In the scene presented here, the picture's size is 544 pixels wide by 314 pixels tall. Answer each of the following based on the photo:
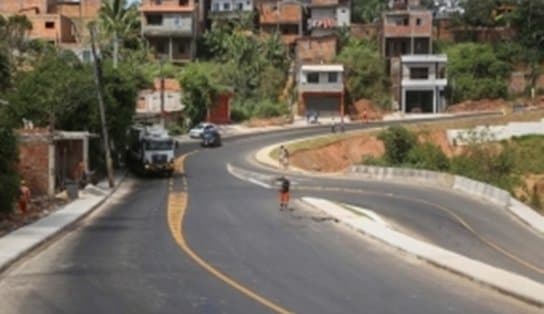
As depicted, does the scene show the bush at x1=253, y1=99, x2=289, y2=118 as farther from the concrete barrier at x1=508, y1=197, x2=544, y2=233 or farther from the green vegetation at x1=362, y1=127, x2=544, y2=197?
the concrete barrier at x1=508, y1=197, x2=544, y2=233

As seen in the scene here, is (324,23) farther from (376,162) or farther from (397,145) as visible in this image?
(376,162)

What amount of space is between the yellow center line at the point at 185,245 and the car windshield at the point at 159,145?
12.9m

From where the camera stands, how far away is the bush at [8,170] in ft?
95.7

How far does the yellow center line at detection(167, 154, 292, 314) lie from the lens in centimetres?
1523

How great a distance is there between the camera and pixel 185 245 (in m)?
23.7

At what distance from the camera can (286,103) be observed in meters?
102

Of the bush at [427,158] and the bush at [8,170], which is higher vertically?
the bush at [8,170]

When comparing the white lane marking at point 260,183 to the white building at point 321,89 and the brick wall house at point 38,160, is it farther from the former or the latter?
the white building at point 321,89

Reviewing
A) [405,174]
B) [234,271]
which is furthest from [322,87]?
[234,271]

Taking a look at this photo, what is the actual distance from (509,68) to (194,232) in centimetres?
8160

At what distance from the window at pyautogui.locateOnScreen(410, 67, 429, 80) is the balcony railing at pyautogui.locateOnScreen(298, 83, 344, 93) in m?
7.94

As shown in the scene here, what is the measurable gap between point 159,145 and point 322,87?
→ 45.3 meters

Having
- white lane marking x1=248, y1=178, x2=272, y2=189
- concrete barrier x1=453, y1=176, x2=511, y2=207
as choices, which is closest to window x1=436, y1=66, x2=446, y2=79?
white lane marking x1=248, y1=178, x2=272, y2=189

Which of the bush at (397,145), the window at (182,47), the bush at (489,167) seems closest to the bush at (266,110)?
the window at (182,47)
